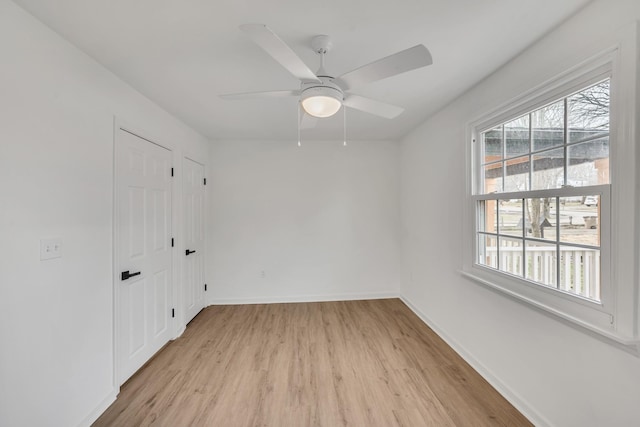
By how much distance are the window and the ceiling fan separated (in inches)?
37.8

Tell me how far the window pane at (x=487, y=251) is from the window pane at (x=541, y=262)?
1.03 ft

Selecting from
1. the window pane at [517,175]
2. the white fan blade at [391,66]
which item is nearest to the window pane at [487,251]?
the window pane at [517,175]

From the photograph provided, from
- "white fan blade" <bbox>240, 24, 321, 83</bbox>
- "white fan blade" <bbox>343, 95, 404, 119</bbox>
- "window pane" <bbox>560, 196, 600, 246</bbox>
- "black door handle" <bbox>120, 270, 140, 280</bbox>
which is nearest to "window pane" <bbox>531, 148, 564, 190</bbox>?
"window pane" <bbox>560, 196, 600, 246</bbox>

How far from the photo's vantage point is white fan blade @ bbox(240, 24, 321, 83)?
1.00 metres

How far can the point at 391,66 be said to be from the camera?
1235mm

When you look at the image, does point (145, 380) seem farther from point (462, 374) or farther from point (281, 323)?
point (462, 374)

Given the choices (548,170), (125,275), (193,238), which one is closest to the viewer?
(548,170)

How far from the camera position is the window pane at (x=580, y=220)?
1.34 metres

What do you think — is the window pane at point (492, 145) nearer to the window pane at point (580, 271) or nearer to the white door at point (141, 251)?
the window pane at point (580, 271)

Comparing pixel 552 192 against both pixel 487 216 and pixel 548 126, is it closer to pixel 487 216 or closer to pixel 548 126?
pixel 548 126

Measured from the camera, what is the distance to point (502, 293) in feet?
6.23

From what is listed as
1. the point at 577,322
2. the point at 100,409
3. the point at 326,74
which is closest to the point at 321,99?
the point at 326,74

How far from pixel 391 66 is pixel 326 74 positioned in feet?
1.32

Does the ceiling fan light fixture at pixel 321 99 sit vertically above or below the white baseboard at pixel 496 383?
above
